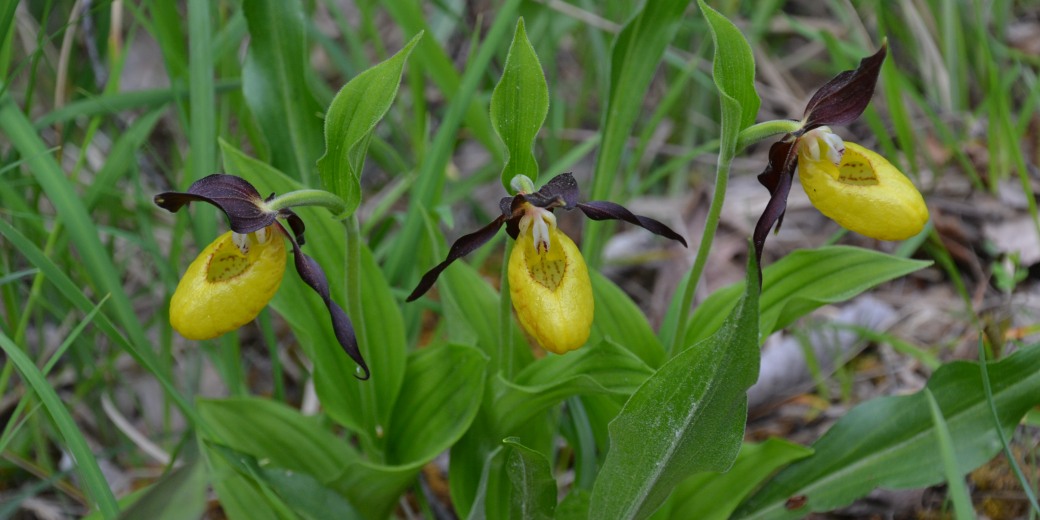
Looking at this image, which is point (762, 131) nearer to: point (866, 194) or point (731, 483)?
point (866, 194)

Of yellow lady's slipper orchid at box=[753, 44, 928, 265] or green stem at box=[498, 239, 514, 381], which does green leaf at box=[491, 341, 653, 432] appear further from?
yellow lady's slipper orchid at box=[753, 44, 928, 265]

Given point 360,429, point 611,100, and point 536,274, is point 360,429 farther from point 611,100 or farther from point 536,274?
point 611,100

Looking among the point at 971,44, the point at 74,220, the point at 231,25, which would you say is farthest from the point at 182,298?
the point at 971,44

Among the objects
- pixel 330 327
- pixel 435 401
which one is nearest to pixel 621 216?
pixel 435 401

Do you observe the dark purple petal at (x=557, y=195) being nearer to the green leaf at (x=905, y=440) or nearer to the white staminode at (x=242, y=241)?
the white staminode at (x=242, y=241)

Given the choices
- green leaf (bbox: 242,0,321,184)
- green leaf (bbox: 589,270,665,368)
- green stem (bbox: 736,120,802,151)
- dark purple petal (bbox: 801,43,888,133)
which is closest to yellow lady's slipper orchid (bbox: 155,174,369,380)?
green leaf (bbox: 242,0,321,184)

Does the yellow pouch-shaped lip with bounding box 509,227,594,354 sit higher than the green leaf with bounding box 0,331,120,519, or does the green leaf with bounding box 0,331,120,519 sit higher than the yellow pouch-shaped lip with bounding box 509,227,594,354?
the yellow pouch-shaped lip with bounding box 509,227,594,354

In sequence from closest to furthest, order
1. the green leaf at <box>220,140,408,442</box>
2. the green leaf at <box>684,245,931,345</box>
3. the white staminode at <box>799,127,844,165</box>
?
1. the white staminode at <box>799,127,844,165</box>
2. the green leaf at <box>684,245,931,345</box>
3. the green leaf at <box>220,140,408,442</box>
